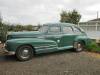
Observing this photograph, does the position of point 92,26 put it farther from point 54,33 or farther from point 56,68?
point 56,68

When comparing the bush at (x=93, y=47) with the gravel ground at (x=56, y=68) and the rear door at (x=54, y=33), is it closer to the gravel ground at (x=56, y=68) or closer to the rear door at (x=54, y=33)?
the rear door at (x=54, y=33)

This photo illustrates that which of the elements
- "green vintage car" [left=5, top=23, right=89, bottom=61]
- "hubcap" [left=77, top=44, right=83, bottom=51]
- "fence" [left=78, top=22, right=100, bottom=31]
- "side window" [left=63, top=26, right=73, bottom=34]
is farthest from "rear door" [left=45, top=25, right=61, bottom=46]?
"fence" [left=78, top=22, right=100, bottom=31]

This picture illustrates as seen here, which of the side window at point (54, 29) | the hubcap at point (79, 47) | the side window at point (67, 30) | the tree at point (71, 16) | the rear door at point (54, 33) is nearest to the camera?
the rear door at point (54, 33)

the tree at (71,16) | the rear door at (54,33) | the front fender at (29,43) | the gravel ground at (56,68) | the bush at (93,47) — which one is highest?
the tree at (71,16)

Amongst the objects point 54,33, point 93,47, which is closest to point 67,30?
point 54,33

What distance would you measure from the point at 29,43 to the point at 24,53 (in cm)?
53

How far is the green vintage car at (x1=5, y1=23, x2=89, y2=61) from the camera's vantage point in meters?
7.62

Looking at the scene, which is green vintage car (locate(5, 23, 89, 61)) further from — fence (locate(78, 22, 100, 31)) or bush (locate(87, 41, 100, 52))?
fence (locate(78, 22, 100, 31))

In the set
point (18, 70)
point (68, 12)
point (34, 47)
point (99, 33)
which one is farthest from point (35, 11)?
Result: point (18, 70)

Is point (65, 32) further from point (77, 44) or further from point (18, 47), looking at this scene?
point (18, 47)

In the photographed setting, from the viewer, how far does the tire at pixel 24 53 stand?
7.61m

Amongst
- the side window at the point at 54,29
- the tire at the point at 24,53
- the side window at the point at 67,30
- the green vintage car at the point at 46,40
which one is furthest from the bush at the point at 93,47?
the tire at the point at 24,53

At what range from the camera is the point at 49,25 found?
8.91 meters

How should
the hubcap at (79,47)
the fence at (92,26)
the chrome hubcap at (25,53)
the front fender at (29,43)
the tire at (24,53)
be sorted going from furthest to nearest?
the fence at (92,26)
the hubcap at (79,47)
the chrome hubcap at (25,53)
the tire at (24,53)
the front fender at (29,43)
